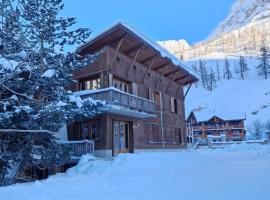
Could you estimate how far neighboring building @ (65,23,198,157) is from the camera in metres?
17.4

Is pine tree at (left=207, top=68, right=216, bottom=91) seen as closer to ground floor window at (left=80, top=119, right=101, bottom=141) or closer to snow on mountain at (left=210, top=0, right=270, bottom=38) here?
ground floor window at (left=80, top=119, right=101, bottom=141)

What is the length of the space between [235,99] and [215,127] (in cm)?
1756

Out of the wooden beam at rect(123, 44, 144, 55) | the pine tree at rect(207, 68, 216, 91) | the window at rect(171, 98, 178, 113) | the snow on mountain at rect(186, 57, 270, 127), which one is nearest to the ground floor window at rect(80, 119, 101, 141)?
the wooden beam at rect(123, 44, 144, 55)

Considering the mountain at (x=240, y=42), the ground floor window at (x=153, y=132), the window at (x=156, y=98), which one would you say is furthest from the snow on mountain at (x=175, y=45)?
the ground floor window at (x=153, y=132)

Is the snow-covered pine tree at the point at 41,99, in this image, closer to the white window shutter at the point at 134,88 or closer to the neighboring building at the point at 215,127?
the white window shutter at the point at 134,88

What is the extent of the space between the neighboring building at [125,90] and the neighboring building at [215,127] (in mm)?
30776

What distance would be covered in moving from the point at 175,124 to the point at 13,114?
17.6m

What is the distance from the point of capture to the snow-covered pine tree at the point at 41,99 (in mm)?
11850

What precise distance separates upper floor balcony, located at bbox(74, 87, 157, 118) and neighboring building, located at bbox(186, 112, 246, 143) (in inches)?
1408

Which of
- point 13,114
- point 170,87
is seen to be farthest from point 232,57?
point 13,114

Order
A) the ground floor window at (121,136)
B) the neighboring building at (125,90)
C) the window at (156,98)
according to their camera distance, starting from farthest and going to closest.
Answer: the window at (156,98), the ground floor window at (121,136), the neighboring building at (125,90)

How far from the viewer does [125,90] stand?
815 inches

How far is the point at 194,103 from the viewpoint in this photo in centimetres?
7719

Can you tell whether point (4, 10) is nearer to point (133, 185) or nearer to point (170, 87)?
point (133, 185)
